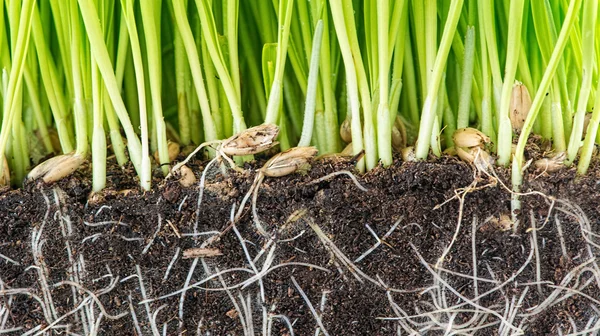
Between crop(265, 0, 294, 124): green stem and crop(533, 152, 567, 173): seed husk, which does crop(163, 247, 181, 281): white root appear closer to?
crop(265, 0, 294, 124): green stem

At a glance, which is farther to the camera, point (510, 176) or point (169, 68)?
point (169, 68)

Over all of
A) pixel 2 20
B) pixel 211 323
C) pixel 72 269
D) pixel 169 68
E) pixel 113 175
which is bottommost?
pixel 211 323

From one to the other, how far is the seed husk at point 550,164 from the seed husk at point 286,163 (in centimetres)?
34

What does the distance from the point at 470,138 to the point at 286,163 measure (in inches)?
10.8

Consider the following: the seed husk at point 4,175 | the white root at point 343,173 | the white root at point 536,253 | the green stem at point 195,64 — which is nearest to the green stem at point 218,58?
the green stem at point 195,64

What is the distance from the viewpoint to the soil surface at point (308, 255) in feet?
2.46

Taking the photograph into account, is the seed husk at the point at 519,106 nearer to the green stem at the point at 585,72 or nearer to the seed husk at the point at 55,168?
the green stem at the point at 585,72

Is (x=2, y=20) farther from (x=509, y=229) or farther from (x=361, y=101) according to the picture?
(x=509, y=229)

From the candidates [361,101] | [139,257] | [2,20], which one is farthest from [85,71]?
[361,101]

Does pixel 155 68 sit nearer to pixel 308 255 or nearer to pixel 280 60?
pixel 280 60

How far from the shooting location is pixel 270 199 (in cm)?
75

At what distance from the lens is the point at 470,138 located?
758 millimetres

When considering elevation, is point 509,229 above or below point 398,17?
below

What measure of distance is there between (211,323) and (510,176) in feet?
1.64
